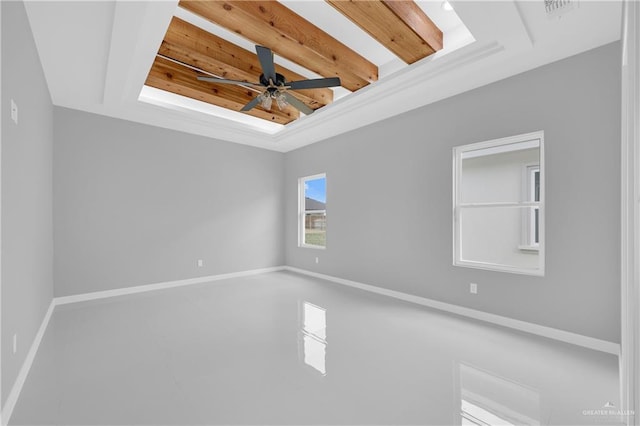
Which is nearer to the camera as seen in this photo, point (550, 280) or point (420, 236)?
point (550, 280)

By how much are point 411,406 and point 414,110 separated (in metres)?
3.50

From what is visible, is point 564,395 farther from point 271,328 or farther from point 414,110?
point 414,110

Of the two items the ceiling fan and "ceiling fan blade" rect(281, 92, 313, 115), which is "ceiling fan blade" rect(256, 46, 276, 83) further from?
"ceiling fan blade" rect(281, 92, 313, 115)

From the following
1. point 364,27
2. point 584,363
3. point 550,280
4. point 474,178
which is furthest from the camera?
point 474,178

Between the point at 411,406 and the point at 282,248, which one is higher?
the point at 282,248

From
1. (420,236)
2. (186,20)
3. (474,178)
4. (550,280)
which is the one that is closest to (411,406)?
(550,280)

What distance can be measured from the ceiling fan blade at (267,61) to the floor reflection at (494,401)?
3.09 metres

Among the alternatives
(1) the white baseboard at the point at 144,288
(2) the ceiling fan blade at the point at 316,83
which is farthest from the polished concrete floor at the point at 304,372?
(2) the ceiling fan blade at the point at 316,83

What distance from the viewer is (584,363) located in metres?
2.24

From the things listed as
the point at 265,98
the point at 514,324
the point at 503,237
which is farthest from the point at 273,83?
the point at 503,237

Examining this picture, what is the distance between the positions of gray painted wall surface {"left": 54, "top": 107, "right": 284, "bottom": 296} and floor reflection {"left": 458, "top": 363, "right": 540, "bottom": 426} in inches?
177

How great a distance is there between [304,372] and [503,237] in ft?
17.7

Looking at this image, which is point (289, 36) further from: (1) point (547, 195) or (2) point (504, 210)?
(2) point (504, 210)

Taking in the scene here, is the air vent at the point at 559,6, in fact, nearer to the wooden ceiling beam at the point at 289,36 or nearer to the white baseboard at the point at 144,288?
the wooden ceiling beam at the point at 289,36
